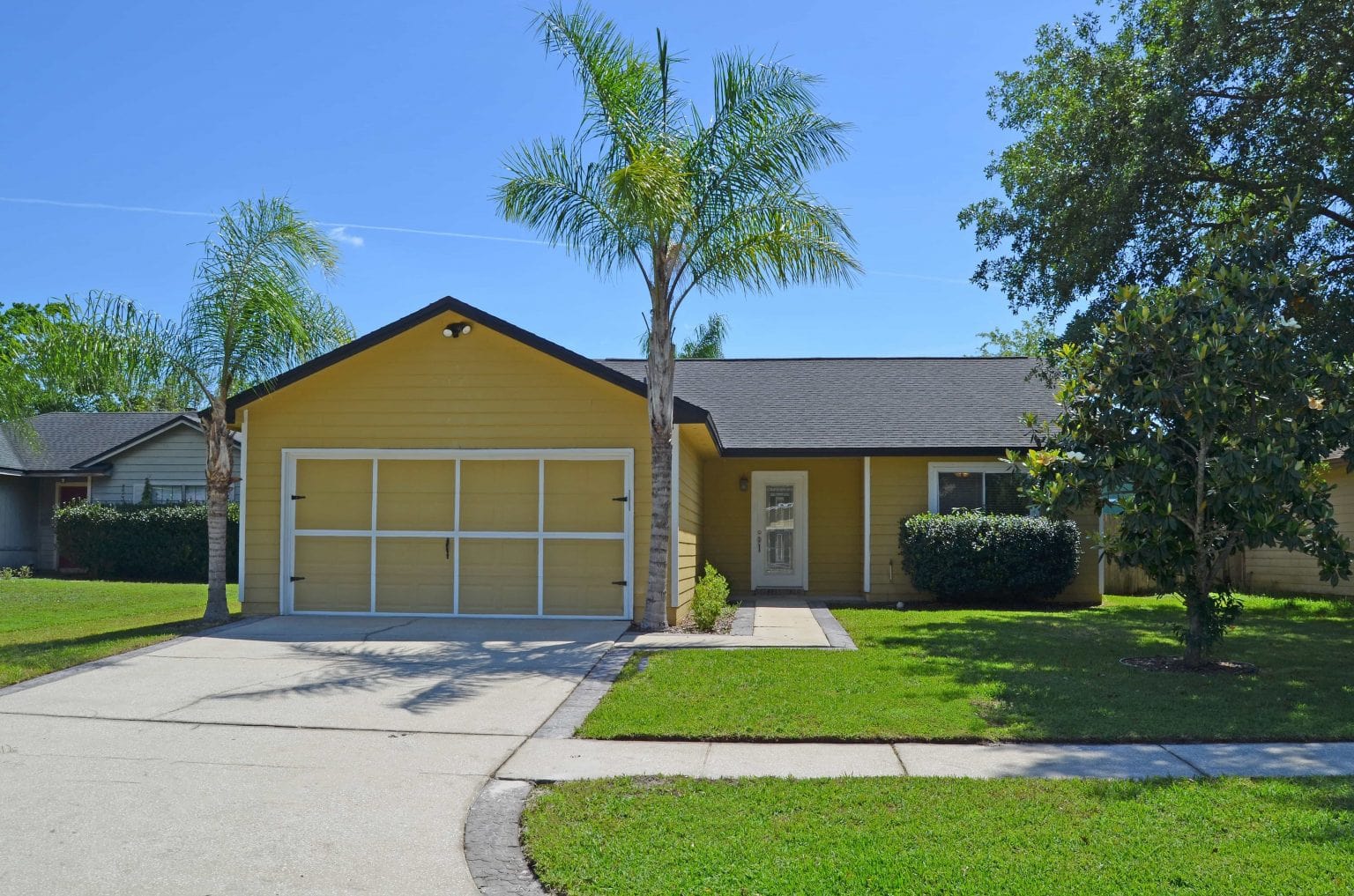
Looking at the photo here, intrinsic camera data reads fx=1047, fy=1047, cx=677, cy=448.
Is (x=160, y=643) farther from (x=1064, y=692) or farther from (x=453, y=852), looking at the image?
(x=1064, y=692)

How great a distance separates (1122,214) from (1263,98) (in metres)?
2.30

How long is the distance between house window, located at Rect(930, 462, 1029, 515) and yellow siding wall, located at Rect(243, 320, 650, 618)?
578 cm

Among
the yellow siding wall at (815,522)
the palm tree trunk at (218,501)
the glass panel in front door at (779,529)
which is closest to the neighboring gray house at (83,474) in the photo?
the palm tree trunk at (218,501)

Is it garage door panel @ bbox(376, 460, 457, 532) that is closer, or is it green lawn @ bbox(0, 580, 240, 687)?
green lawn @ bbox(0, 580, 240, 687)

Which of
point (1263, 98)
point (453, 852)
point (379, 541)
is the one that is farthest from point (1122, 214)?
point (453, 852)

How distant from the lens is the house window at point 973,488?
16.2m

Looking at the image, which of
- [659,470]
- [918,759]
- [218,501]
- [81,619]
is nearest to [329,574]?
[218,501]

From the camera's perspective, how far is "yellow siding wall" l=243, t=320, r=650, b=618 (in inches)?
504

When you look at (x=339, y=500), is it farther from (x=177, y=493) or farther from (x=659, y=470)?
(x=177, y=493)

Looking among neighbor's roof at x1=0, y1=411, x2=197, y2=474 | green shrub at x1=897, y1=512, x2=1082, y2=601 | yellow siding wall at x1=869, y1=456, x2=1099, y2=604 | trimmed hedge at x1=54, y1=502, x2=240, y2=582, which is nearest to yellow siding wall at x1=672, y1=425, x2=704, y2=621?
yellow siding wall at x1=869, y1=456, x2=1099, y2=604

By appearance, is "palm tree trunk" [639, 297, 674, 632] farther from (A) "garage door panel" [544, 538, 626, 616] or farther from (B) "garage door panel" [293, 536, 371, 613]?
(B) "garage door panel" [293, 536, 371, 613]

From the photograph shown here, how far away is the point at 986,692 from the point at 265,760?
5.34 metres

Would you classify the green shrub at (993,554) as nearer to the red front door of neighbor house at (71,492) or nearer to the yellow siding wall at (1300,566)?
the yellow siding wall at (1300,566)

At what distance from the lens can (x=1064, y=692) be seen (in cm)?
834
